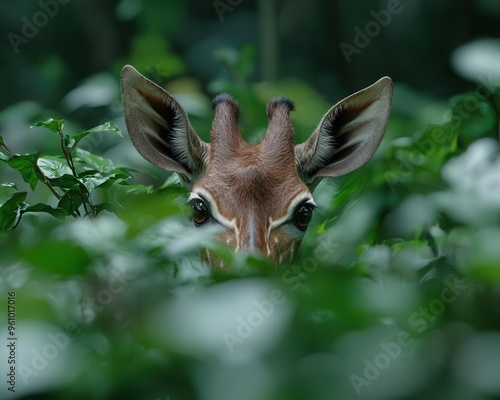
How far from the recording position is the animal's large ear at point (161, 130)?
3918 millimetres

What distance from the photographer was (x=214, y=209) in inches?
146

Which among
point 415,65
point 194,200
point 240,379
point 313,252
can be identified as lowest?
point 415,65

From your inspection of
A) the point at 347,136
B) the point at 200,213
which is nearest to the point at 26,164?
the point at 200,213

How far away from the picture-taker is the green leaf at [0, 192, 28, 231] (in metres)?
2.42

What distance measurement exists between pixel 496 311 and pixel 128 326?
454mm

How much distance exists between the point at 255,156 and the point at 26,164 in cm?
149

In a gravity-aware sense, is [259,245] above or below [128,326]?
below

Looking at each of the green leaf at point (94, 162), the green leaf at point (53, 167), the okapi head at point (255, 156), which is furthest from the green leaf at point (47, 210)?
the okapi head at point (255, 156)

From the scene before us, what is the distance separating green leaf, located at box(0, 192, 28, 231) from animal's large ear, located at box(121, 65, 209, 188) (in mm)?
1447

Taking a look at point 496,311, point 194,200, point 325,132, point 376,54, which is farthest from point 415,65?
point 496,311

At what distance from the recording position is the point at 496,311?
1.13m

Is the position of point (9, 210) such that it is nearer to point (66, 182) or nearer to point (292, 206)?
point (66, 182)

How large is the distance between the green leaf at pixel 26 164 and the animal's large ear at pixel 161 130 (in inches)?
44.3

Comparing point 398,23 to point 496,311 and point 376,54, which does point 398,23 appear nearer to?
point 376,54
